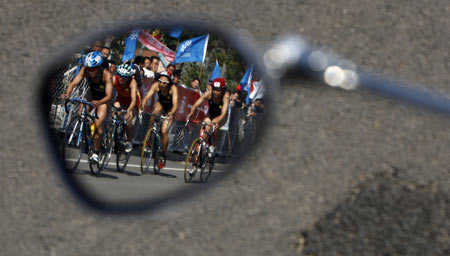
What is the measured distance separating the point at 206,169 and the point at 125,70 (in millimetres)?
386

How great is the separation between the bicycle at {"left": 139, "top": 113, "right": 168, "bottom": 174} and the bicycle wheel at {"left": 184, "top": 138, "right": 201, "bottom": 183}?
8 centimetres

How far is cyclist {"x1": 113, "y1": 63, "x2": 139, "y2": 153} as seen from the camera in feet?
3.94

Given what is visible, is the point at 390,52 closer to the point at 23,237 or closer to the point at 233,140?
the point at 233,140

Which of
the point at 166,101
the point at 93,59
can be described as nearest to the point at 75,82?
the point at 93,59

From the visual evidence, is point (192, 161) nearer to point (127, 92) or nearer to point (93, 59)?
point (127, 92)

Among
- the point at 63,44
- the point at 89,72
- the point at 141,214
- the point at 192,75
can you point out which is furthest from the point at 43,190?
the point at 192,75

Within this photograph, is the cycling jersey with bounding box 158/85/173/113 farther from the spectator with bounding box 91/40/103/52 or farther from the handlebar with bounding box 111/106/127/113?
the spectator with bounding box 91/40/103/52

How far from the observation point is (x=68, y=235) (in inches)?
84.4

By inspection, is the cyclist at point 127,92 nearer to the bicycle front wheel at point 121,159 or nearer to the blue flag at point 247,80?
the bicycle front wheel at point 121,159

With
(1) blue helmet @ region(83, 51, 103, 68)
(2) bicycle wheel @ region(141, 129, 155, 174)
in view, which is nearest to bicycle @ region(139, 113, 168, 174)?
(2) bicycle wheel @ region(141, 129, 155, 174)

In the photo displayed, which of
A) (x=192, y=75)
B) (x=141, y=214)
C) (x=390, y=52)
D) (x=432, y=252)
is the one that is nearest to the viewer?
(x=192, y=75)

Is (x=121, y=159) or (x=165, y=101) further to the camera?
(x=121, y=159)

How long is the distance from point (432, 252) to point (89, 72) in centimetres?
159

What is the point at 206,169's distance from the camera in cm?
145
